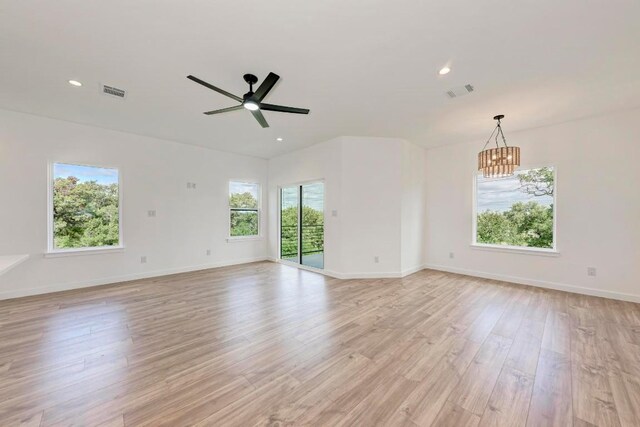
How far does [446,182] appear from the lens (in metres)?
5.54

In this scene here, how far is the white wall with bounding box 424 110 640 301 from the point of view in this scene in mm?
3695

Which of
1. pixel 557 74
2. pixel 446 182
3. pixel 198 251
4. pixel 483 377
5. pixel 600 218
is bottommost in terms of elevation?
pixel 483 377

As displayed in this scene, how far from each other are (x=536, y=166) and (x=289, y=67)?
180 inches

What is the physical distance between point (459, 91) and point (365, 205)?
98.4 inches

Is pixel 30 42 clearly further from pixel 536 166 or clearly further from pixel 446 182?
pixel 536 166

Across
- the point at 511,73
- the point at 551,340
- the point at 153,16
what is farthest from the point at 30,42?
the point at 551,340

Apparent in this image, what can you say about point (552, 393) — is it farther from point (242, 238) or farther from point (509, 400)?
point (242, 238)

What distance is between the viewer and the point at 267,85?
8.09ft

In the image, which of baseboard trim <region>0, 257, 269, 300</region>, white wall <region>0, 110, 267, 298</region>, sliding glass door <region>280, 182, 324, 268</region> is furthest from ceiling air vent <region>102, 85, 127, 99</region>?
sliding glass door <region>280, 182, 324, 268</region>

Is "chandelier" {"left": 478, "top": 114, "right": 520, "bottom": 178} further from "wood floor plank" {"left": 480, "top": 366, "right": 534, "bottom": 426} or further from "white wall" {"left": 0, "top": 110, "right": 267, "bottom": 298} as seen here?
"white wall" {"left": 0, "top": 110, "right": 267, "bottom": 298}

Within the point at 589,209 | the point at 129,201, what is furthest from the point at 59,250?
the point at 589,209

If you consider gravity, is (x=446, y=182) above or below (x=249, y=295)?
above

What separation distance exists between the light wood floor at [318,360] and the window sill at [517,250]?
0.77 m

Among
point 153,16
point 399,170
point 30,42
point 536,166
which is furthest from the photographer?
point 399,170
